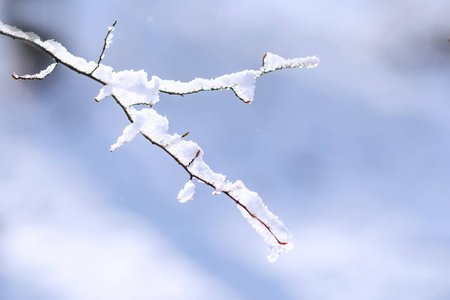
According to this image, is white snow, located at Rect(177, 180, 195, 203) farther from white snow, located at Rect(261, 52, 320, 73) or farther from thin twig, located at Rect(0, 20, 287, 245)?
white snow, located at Rect(261, 52, 320, 73)

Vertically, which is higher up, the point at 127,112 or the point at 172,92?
the point at 172,92

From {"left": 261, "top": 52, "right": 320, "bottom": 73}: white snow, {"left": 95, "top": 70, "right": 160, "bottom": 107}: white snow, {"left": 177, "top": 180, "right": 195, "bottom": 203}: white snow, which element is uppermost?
{"left": 261, "top": 52, "right": 320, "bottom": 73}: white snow

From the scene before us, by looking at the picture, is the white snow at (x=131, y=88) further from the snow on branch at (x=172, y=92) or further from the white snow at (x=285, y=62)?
the white snow at (x=285, y=62)

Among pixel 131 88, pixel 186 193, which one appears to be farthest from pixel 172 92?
pixel 186 193

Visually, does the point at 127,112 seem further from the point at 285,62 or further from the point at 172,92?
the point at 285,62

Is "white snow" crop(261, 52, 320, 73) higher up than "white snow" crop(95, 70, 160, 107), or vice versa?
"white snow" crop(261, 52, 320, 73)

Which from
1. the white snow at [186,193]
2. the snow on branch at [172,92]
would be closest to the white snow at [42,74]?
the snow on branch at [172,92]

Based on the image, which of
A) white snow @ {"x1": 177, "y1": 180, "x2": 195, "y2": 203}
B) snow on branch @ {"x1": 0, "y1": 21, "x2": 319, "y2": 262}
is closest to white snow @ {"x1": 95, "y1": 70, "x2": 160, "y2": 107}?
snow on branch @ {"x1": 0, "y1": 21, "x2": 319, "y2": 262}

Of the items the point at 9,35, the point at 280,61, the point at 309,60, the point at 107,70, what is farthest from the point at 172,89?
the point at 9,35

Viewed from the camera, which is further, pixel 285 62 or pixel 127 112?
pixel 127 112
